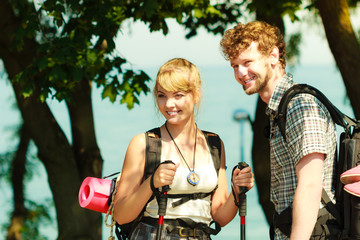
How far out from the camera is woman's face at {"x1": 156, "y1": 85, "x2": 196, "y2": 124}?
11.5 ft

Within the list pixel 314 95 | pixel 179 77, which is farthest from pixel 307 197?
pixel 179 77

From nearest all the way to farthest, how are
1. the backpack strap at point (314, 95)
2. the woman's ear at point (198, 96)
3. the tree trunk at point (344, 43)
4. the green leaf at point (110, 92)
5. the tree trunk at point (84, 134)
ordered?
the backpack strap at point (314, 95), the woman's ear at point (198, 96), the tree trunk at point (344, 43), the green leaf at point (110, 92), the tree trunk at point (84, 134)

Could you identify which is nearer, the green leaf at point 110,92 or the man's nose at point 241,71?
the man's nose at point 241,71

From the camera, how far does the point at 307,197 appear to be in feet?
9.34

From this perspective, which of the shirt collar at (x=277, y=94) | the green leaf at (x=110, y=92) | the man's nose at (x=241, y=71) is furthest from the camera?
the green leaf at (x=110, y=92)

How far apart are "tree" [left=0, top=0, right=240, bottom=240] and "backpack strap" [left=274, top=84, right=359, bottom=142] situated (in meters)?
2.70

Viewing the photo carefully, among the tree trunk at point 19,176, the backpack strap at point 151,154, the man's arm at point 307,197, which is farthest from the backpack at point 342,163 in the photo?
the tree trunk at point 19,176

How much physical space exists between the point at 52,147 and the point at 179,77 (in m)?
4.32

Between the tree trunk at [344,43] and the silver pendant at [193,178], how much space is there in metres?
3.21

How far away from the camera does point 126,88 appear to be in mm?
6512

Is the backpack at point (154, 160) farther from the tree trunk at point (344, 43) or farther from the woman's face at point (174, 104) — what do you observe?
the tree trunk at point (344, 43)

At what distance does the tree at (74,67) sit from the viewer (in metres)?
5.87

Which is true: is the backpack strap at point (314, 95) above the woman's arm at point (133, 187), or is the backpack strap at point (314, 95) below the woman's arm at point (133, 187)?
above

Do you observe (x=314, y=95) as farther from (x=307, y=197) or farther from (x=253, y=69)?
(x=307, y=197)
